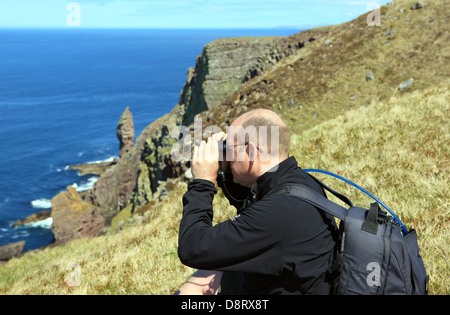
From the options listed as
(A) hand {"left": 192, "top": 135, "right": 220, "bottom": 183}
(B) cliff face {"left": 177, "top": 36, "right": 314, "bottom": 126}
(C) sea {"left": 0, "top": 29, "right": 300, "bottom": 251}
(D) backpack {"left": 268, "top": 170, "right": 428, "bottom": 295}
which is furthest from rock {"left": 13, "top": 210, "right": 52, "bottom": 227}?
(D) backpack {"left": 268, "top": 170, "right": 428, "bottom": 295}

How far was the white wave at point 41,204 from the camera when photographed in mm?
67644

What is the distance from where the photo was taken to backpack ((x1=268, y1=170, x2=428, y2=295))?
8.77 ft

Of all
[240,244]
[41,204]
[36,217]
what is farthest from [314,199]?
[41,204]

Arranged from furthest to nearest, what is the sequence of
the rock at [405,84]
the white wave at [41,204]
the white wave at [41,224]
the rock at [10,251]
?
1. the white wave at [41,204]
2. the white wave at [41,224]
3. the rock at [10,251]
4. the rock at [405,84]

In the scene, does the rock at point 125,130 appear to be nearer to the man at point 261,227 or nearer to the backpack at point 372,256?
the man at point 261,227

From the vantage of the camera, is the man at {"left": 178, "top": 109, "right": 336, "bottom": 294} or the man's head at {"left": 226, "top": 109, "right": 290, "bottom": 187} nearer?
the man at {"left": 178, "top": 109, "right": 336, "bottom": 294}

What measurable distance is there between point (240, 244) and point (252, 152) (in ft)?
3.03

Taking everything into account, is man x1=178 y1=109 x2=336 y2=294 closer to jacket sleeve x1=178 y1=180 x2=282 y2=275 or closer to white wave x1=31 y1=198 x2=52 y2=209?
jacket sleeve x1=178 y1=180 x2=282 y2=275

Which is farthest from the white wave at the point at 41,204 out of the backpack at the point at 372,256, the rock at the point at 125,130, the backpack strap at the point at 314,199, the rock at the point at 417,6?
the backpack at the point at 372,256

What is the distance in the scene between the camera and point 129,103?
156 m

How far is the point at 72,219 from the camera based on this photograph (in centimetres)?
5284

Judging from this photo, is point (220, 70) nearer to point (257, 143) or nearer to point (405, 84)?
point (405, 84)

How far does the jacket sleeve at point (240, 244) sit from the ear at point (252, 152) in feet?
1.86

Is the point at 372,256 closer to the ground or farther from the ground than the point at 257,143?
closer to the ground
